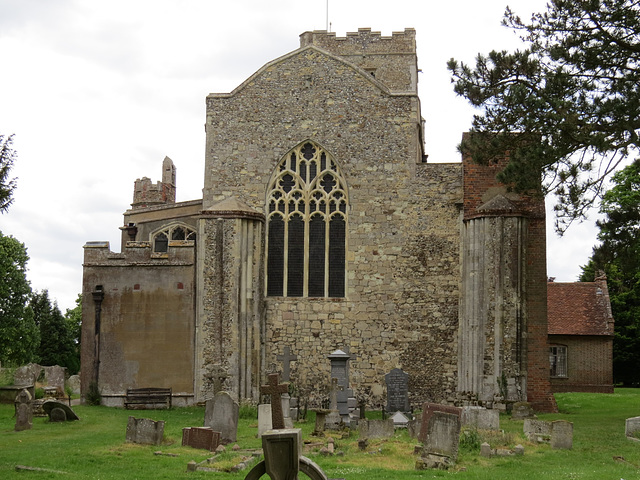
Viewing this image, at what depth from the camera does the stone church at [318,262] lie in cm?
2275

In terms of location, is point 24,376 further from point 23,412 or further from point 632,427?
point 632,427

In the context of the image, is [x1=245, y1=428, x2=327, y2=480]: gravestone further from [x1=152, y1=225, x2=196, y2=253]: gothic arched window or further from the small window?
the small window

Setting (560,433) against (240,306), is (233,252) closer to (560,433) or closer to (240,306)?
(240,306)

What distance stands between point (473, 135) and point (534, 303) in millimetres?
5407

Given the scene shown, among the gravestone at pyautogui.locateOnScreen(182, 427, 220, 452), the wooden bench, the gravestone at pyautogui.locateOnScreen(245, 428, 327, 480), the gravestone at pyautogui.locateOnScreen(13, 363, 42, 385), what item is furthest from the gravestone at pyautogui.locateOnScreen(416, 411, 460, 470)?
the gravestone at pyautogui.locateOnScreen(13, 363, 42, 385)

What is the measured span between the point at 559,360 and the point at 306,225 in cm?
1707

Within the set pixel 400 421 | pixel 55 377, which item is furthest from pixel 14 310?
pixel 400 421

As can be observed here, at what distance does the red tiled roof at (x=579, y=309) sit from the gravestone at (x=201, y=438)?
23.2 meters

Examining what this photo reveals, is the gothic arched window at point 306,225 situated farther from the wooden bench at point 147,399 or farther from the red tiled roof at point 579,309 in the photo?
the red tiled roof at point 579,309

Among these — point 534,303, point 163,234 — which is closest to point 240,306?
point 163,234

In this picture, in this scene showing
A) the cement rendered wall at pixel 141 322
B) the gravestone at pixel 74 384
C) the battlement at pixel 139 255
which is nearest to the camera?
the cement rendered wall at pixel 141 322

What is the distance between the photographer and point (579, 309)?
3719cm

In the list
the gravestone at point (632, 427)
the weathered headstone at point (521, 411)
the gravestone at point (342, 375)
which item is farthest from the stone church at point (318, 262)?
the gravestone at point (632, 427)

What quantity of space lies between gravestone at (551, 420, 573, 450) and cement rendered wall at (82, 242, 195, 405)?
463 inches
